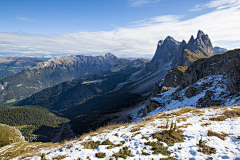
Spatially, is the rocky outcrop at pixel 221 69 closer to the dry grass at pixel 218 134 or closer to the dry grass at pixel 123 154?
the dry grass at pixel 218 134

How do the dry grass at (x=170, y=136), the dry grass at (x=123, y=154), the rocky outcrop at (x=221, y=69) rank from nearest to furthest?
the dry grass at (x=123, y=154)
the dry grass at (x=170, y=136)
the rocky outcrop at (x=221, y=69)

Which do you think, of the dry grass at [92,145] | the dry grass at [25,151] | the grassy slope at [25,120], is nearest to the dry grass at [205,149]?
the dry grass at [92,145]

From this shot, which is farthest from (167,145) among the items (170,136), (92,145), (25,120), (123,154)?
(25,120)

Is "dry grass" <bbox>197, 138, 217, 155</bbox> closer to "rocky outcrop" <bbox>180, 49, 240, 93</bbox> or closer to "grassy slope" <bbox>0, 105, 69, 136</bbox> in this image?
"rocky outcrop" <bbox>180, 49, 240, 93</bbox>

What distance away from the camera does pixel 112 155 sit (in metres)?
8.84

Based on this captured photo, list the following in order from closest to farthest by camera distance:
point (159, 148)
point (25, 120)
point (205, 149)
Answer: point (205, 149) < point (159, 148) < point (25, 120)

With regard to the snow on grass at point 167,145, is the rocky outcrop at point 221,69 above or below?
above

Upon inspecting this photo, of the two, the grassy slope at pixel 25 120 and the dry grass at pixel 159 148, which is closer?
the dry grass at pixel 159 148

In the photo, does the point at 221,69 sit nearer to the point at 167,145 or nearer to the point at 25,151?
the point at 167,145

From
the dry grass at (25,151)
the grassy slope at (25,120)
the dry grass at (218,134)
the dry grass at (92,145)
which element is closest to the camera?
the dry grass at (218,134)

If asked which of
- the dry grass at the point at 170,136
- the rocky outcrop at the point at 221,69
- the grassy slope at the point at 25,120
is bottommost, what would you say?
the grassy slope at the point at 25,120

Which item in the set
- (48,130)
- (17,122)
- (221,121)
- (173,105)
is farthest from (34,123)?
(221,121)

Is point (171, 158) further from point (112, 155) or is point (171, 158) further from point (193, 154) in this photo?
point (112, 155)

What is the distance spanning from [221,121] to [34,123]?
242m
